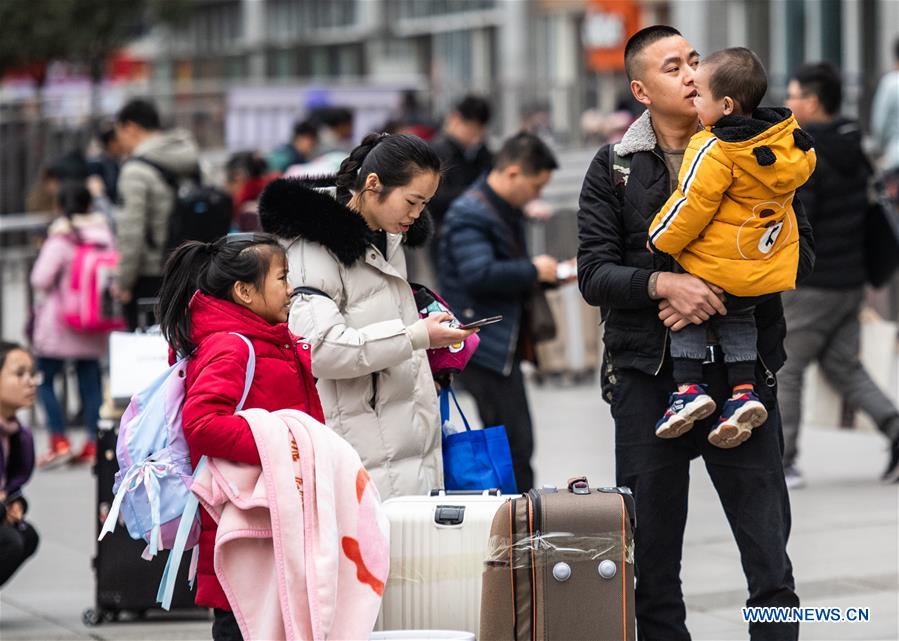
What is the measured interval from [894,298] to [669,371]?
32.8 ft

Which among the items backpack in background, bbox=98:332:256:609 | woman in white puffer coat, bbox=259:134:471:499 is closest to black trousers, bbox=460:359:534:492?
woman in white puffer coat, bbox=259:134:471:499

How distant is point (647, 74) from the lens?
4.79 meters

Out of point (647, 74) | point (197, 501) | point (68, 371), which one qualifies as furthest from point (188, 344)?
point (68, 371)

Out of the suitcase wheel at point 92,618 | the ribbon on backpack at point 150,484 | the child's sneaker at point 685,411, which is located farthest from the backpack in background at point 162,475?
the suitcase wheel at point 92,618

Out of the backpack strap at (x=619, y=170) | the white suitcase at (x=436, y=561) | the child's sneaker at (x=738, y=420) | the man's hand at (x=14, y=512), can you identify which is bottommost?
the man's hand at (x=14, y=512)

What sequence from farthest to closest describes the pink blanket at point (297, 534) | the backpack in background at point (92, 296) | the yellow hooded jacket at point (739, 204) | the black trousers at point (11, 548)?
the backpack in background at point (92, 296) → the black trousers at point (11, 548) → the yellow hooded jacket at point (739, 204) → the pink blanket at point (297, 534)

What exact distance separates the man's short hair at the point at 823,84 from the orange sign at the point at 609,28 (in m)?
20.4

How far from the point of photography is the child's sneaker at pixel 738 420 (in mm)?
4551

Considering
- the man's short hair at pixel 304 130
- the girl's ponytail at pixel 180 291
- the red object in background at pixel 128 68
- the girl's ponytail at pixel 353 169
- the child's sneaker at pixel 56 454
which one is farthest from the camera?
the red object in background at pixel 128 68

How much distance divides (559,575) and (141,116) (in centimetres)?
643

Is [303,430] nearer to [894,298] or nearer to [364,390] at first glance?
[364,390]

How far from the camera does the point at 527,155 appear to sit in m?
7.36

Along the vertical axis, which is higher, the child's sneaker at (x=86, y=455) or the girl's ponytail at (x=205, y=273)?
the girl's ponytail at (x=205, y=273)

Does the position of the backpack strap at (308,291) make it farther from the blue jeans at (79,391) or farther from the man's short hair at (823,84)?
the blue jeans at (79,391)
